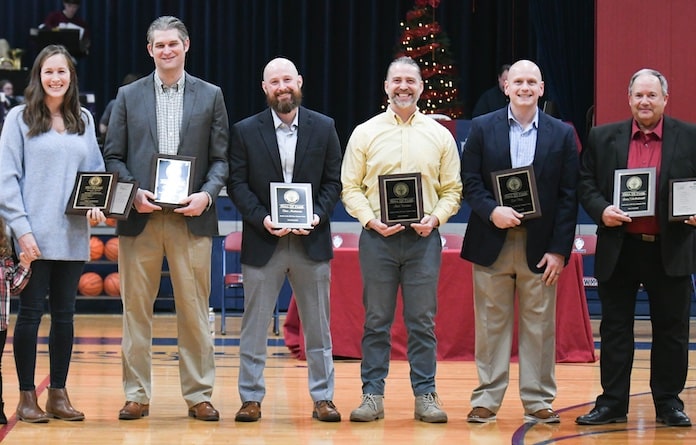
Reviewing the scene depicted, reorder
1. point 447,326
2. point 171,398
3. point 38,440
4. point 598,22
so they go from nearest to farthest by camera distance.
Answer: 1. point 38,440
2. point 171,398
3. point 447,326
4. point 598,22

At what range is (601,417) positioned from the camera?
17.7ft

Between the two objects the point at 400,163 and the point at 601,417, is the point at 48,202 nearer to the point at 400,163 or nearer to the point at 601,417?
the point at 400,163

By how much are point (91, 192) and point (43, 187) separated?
0.24 m

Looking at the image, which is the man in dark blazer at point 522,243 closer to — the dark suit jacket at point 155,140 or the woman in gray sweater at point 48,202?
the dark suit jacket at point 155,140

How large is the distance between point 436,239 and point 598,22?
676cm

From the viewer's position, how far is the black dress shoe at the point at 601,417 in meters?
5.39

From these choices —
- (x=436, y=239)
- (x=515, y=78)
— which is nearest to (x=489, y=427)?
(x=436, y=239)

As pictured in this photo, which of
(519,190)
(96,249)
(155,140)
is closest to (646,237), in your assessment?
(519,190)

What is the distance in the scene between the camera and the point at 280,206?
5.29 meters

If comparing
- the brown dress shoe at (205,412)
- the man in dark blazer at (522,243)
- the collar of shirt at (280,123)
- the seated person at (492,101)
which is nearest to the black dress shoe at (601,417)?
the man in dark blazer at (522,243)

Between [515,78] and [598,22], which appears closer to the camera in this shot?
[515,78]

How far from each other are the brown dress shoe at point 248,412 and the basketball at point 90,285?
5.94m

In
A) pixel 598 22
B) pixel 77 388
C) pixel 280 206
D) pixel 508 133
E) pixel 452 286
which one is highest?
pixel 598 22

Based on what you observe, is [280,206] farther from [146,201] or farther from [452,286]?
[452,286]
